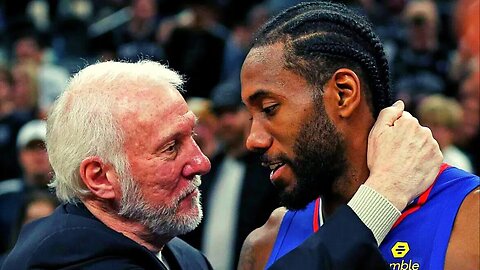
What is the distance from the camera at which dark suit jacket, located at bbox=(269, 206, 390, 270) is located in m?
2.80

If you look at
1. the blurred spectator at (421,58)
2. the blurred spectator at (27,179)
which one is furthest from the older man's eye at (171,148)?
the blurred spectator at (421,58)

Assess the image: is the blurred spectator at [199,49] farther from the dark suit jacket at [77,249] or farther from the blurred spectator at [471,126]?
the dark suit jacket at [77,249]

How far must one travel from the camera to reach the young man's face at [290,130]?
292 cm

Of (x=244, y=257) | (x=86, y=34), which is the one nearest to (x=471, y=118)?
(x=244, y=257)

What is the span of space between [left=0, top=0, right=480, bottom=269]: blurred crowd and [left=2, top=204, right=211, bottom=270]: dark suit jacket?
4.44 ft

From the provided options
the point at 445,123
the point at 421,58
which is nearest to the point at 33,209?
the point at 445,123

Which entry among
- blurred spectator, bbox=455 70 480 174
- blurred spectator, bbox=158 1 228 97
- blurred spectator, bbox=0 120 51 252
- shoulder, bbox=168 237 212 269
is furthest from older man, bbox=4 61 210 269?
blurred spectator, bbox=158 1 228 97

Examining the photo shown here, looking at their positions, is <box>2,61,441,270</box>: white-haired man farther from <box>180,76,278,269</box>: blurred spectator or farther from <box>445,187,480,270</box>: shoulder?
<box>180,76,278,269</box>: blurred spectator

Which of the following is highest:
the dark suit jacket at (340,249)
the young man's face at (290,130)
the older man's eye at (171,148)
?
the young man's face at (290,130)

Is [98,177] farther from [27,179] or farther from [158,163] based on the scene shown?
[27,179]

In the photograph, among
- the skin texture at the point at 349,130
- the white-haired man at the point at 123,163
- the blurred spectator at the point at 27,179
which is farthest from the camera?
the blurred spectator at the point at 27,179

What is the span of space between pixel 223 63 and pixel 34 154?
322cm

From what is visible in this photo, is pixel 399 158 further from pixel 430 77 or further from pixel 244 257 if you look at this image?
pixel 430 77

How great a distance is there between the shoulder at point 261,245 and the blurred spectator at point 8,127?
4.75 meters
